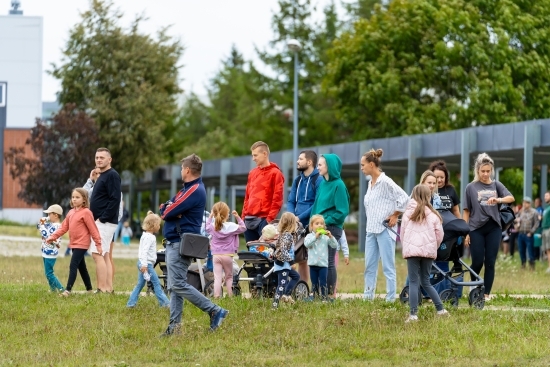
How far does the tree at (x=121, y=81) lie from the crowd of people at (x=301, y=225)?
4020 cm

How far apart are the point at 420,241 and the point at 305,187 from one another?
320 cm

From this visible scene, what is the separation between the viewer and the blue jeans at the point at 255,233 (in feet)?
51.7

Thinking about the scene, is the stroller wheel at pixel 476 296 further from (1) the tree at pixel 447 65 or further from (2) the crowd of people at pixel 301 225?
(1) the tree at pixel 447 65

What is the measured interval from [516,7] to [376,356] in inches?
1605

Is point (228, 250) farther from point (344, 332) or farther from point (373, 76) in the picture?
point (373, 76)

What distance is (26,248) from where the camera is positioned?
37750mm

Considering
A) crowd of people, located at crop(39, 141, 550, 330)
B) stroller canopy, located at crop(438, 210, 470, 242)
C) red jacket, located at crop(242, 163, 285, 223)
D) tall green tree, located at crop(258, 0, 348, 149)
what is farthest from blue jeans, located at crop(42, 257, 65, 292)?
tall green tree, located at crop(258, 0, 348, 149)

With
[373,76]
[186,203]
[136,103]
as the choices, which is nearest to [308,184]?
[186,203]

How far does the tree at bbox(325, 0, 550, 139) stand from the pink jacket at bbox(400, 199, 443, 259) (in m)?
35.3

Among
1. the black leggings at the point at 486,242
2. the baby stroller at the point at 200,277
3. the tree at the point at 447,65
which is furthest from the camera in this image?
the tree at the point at 447,65

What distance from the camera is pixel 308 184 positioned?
15.6m

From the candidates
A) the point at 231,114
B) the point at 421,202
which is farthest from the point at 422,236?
the point at 231,114

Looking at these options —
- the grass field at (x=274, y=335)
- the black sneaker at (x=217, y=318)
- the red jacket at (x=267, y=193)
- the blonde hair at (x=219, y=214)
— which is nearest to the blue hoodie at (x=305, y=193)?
the red jacket at (x=267, y=193)

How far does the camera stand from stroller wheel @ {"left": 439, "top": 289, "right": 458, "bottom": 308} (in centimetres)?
1410
